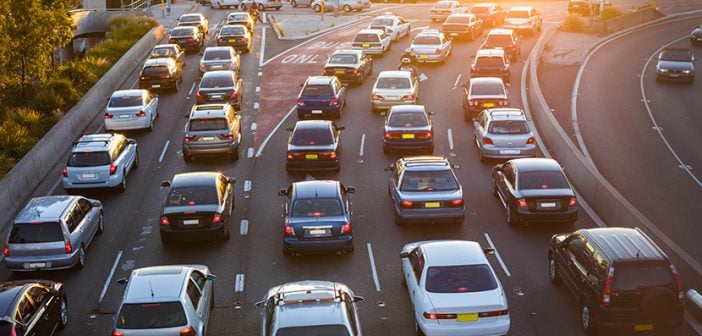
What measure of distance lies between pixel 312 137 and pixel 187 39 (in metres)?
24.0

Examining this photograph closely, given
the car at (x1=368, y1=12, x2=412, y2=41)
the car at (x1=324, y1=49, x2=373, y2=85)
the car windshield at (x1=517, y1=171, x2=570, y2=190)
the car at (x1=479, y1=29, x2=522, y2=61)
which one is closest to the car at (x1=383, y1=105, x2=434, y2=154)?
the car windshield at (x1=517, y1=171, x2=570, y2=190)

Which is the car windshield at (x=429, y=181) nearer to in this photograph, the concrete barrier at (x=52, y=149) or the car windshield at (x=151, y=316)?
the car windshield at (x=151, y=316)

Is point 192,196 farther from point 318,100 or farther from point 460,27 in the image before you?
point 460,27

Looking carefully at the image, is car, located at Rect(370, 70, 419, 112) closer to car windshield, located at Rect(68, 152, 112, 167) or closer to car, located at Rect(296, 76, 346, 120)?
car, located at Rect(296, 76, 346, 120)

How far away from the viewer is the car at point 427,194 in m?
21.4

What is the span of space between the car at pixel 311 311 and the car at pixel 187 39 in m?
35.0

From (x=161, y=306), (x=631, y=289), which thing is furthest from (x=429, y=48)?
(x=161, y=306)

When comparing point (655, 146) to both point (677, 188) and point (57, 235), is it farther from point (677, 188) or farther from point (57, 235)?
point (57, 235)

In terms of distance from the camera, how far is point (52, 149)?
29.2 meters

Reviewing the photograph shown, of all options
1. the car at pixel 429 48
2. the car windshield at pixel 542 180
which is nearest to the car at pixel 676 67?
the car at pixel 429 48

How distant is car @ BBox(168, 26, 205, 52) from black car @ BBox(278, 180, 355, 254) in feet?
98.0

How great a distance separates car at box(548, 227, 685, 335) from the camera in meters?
14.9

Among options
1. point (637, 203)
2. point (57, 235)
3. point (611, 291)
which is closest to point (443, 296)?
point (611, 291)

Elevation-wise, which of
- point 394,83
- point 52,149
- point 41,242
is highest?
point 394,83
